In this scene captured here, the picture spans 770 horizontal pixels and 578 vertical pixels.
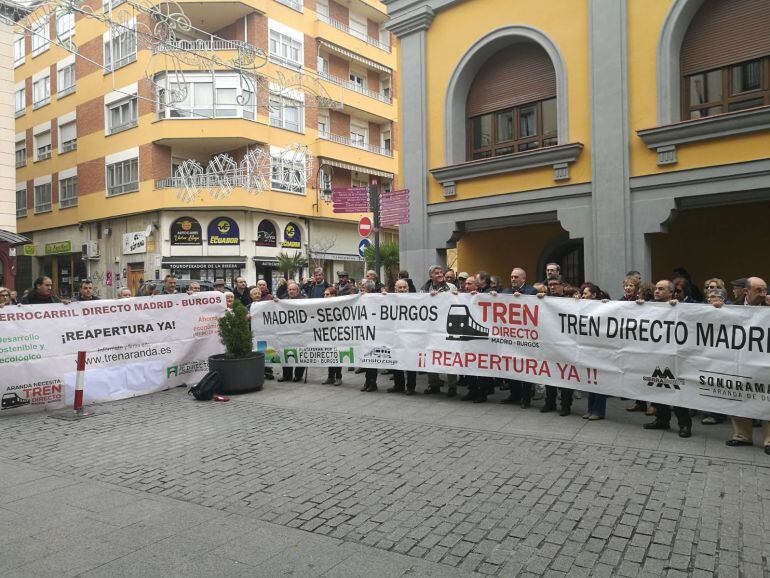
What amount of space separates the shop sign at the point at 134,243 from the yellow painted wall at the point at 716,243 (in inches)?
952

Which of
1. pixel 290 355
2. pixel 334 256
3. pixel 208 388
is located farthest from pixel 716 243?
pixel 334 256

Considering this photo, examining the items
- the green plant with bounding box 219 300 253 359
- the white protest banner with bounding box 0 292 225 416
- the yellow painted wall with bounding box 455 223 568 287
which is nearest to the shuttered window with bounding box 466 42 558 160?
the yellow painted wall with bounding box 455 223 568 287

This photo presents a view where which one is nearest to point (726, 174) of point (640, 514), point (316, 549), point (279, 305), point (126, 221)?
point (640, 514)

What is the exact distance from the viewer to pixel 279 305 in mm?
11141

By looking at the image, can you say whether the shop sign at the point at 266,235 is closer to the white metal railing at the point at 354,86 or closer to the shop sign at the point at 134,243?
the shop sign at the point at 134,243

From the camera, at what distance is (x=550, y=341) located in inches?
321

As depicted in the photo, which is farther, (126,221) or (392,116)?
(392,116)

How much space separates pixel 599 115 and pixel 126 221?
87.0ft

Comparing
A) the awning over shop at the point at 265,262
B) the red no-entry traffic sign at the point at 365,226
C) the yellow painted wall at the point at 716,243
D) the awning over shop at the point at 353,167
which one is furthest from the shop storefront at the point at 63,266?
the yellow painted wall at the point at 716,243

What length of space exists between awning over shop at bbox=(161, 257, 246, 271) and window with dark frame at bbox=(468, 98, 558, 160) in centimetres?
1911

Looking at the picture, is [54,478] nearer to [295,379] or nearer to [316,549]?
[316,549]

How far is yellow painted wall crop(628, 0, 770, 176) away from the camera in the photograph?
388 inches

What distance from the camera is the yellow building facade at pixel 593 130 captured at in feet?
32.0

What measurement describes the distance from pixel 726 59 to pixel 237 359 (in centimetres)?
951
